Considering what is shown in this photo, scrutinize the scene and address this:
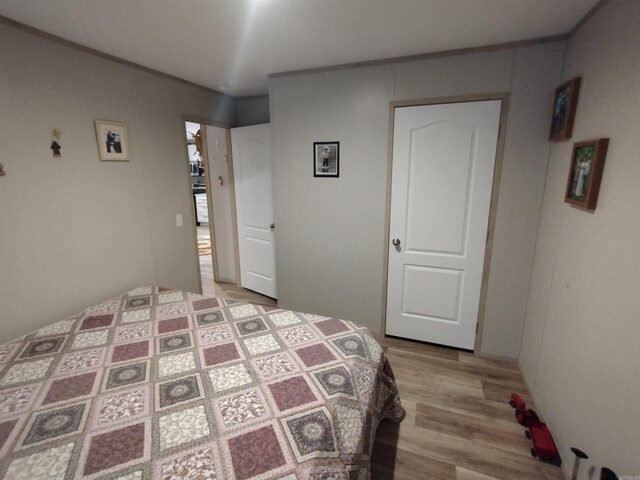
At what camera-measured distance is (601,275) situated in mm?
1352

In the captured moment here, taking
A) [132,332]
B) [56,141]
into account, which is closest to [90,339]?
[132,332]

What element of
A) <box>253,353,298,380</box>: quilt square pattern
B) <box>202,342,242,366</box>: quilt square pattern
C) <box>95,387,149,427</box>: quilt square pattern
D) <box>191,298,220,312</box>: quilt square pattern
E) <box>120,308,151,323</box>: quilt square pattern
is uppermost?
<box>191,298,220,312</box>: quilt square pattern

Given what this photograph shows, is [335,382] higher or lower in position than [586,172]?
lower

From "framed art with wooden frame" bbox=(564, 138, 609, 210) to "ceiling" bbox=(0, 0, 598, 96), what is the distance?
73 centimetres

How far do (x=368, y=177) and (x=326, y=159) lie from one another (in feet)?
1.32

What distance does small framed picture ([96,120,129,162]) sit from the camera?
2.05 meters

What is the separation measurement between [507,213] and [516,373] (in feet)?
4.05

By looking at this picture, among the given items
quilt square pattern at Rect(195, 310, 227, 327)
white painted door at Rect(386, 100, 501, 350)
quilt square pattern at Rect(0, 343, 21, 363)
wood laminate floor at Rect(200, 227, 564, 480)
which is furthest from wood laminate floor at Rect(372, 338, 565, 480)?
quilt square pattern at Rect(0, 343, 21, 363)

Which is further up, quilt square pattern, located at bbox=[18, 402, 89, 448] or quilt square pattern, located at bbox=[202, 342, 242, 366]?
quilt square pattern, located at bbox=[202, 342, 242, 366]

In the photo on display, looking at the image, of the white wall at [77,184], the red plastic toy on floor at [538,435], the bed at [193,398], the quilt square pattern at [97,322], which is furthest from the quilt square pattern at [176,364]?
the red plastic toy on floor at [538,435]

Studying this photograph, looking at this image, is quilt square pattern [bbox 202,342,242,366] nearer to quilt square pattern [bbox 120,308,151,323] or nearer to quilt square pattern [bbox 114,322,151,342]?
quilt square pattern [bbox 114,322,151,342]

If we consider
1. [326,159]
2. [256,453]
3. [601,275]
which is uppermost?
[326,159]

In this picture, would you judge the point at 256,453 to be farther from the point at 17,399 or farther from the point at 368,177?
the point at 368,177

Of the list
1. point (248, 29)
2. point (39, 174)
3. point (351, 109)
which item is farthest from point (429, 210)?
point (39, 174)
